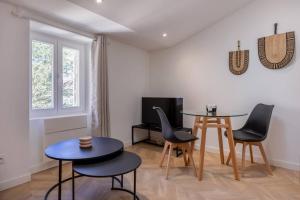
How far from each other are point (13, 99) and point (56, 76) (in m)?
0.85

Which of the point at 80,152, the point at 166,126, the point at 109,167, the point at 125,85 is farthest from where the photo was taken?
the point at 125,85

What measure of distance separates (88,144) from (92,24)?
175 cm

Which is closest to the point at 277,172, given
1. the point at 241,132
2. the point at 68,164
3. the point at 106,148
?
the point at 241,132

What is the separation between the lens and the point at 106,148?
6.69 feet

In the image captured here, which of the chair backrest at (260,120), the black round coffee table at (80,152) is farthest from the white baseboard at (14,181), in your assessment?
the chair backrest at (260,120)

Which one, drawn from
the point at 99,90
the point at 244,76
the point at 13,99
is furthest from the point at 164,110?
the point at 13,99

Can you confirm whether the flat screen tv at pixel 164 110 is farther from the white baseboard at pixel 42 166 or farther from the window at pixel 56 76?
the white baseboard at pixel 42 166

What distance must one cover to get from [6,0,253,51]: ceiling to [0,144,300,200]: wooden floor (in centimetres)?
207

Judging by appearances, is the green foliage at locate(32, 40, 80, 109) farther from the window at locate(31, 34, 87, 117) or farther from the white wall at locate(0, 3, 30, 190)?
the white wall at locate(0, 3, 30, 190)

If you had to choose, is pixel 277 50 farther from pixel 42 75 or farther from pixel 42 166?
pixel 42 166

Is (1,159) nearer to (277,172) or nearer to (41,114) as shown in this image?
(41,114)

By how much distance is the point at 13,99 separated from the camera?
226 centimetres

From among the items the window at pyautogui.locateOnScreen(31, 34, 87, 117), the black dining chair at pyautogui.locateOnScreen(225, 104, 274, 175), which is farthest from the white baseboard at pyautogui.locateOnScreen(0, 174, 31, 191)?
the black dining chair at pyautogui.locateOnScreen(225, 104, 274, 175)

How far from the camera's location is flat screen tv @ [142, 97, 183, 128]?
3.63 m
